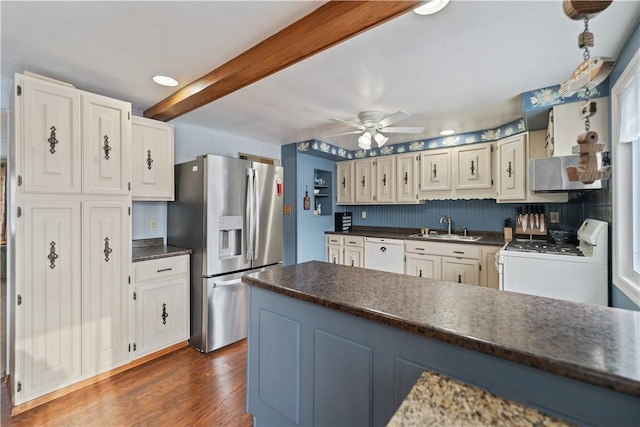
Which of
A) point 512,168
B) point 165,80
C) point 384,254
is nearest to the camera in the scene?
point 165,80

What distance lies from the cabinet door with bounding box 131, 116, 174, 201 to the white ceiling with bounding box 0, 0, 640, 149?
25cm

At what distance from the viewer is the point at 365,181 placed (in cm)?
452

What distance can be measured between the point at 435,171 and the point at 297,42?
2.93 m

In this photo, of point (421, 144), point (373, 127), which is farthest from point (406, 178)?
point (373, 127)

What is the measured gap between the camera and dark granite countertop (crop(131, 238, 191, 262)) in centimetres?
244

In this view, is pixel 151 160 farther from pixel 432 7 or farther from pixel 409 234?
pixel 409 234

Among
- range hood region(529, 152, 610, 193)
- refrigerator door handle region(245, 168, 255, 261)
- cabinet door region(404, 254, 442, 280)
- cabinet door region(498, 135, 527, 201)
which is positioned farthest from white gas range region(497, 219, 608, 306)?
refrigerator door handle region(245, 168, 255, 261)

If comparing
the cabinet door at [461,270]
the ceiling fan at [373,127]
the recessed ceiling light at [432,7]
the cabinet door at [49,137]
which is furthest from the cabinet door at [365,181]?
the cabinet door at [49,137]

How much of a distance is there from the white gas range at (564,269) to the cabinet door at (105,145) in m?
3.26

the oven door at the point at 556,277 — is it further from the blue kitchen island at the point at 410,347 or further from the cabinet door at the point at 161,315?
the cabinet door at the point at 161,315

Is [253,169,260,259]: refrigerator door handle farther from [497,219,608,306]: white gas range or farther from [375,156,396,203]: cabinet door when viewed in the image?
[497,219,608,306]: white gas range

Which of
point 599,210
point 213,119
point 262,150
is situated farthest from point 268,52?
point 599,210

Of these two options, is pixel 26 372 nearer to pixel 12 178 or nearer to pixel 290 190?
pixel 12 178

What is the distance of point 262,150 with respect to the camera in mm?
4105
